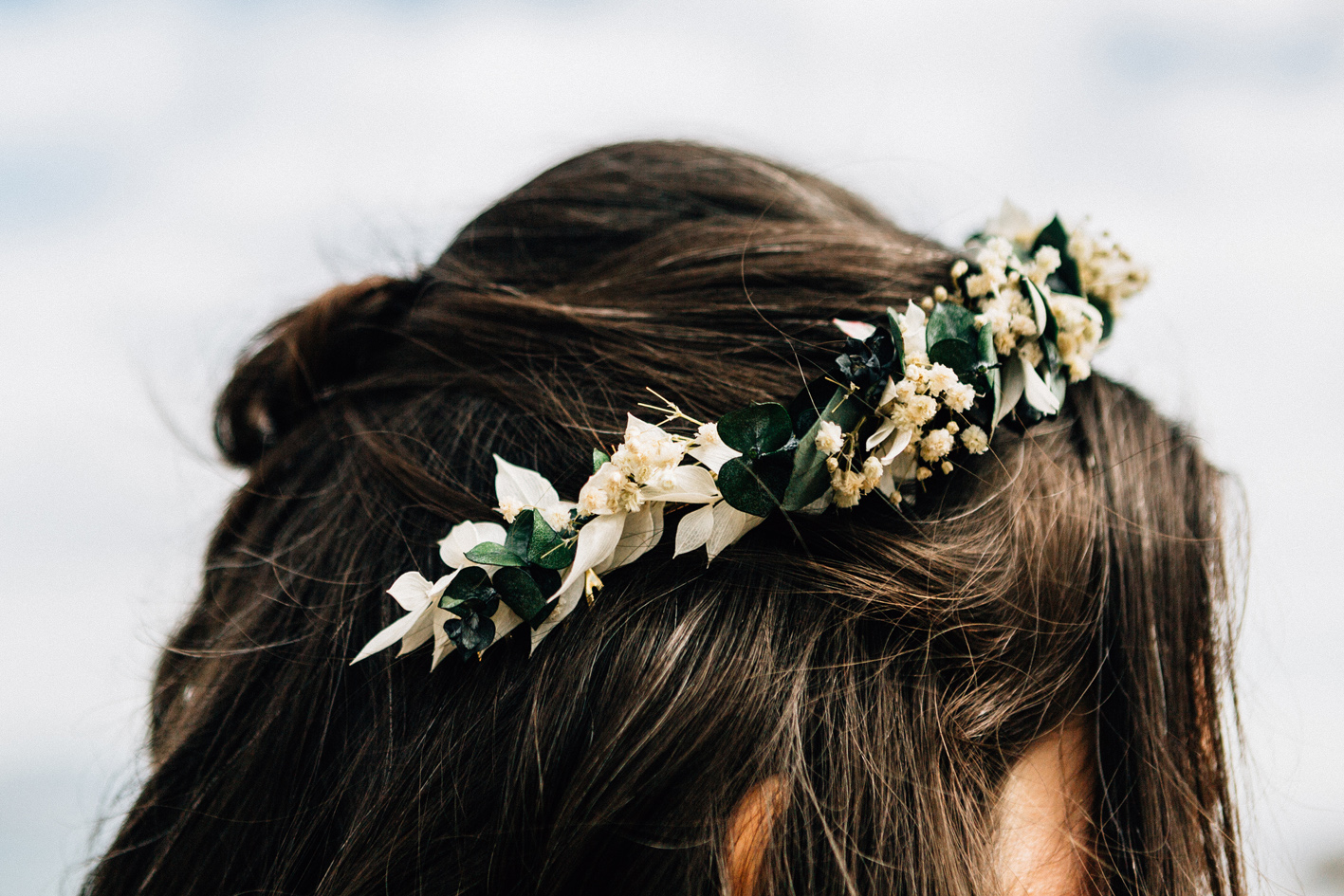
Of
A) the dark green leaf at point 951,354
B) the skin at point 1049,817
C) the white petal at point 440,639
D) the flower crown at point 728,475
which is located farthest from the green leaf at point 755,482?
the skin at point 1049,817

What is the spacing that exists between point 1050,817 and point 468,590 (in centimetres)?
71

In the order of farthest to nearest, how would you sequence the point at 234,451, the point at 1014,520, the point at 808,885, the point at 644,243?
the point at 234,451 < the point at 644,243 < the point at 1014,520 < the point at 808,885

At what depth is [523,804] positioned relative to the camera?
846 mm

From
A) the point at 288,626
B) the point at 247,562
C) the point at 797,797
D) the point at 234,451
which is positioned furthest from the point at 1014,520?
the point at 234,451

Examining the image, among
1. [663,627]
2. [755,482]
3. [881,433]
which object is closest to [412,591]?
[663,627]

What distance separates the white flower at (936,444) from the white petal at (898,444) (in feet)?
0.07

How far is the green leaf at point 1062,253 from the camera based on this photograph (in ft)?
3.86

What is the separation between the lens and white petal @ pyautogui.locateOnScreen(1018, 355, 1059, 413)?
39.4 inches

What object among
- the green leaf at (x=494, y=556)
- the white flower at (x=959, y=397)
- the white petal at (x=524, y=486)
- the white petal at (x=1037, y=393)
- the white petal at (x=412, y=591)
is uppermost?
the white flower at (x=959, y=397)

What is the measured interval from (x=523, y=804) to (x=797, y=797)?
0.90 feet

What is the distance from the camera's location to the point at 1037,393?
1004 mm

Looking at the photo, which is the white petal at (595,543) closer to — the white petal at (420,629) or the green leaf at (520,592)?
the green leaf at (520,592)

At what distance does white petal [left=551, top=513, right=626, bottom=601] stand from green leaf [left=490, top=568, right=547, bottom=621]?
2cm

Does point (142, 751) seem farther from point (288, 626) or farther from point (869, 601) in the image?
point (869, 601)
